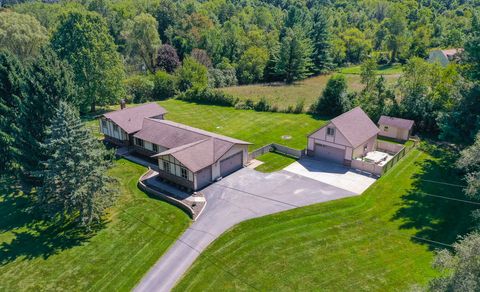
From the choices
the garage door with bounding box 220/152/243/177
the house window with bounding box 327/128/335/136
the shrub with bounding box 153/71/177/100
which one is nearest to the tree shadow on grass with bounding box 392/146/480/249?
the house window with bounding box 327/128/335/136

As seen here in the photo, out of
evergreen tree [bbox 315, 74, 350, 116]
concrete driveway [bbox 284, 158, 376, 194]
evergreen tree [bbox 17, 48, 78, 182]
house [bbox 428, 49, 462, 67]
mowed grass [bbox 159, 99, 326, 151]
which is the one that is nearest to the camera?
evergreen tree [bbox 17, 48, 78, 182]

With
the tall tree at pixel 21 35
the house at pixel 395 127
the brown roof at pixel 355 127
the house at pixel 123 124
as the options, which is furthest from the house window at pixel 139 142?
the tall tree at pixel 21 35

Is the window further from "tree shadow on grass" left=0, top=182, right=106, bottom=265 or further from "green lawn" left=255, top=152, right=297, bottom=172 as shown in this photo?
"green lawn" left=255, top=152, right=297, bottom=172

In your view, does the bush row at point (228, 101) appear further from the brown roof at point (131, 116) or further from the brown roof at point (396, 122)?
the brown roof at point (131, 116)

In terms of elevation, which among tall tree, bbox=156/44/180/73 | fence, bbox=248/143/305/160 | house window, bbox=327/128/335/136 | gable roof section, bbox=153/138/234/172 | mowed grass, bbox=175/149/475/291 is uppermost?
tall tree, bbox=156/44/180/73

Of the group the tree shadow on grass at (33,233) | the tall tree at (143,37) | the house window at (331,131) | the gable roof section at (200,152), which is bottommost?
the tree shadow on grass at (33,233)
